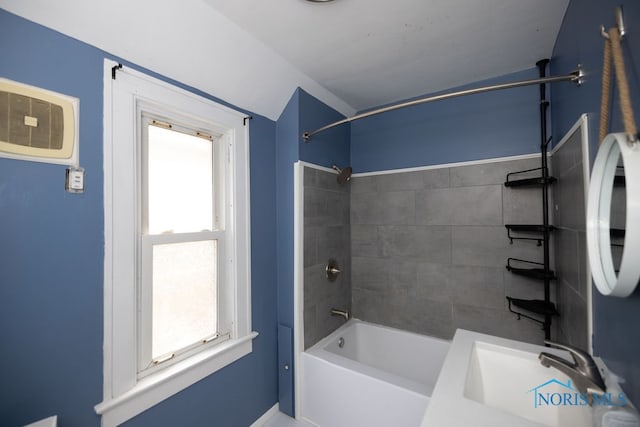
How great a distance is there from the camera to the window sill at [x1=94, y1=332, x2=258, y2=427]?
1.08 meters

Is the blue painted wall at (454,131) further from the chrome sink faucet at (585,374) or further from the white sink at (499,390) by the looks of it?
the chrome sink faucet at (585,374)

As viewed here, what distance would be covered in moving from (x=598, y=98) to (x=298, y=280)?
174 cm

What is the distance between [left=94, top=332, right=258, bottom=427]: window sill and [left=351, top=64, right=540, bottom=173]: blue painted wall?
6.05 feet

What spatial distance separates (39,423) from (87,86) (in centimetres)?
129

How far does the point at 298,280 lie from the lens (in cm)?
184

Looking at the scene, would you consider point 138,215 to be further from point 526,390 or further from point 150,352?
point 526,390

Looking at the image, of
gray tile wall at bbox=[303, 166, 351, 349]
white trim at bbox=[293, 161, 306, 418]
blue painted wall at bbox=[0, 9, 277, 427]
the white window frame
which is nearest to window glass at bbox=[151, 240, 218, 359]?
the white window frame

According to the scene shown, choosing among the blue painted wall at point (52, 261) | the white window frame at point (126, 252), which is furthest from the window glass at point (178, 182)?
the blue painted wall at point (52, 261)

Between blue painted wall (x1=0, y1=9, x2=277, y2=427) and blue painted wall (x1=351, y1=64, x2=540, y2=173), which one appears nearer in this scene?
blue painted wall (x1=0, y1=9, x2=277, y2=427)

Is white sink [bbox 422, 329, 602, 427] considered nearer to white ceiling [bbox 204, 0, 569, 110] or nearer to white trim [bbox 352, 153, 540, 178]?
white trim [bbox 352, 153, 540, 178]

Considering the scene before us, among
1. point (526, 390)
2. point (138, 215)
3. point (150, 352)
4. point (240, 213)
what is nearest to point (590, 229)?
point (526, 390)

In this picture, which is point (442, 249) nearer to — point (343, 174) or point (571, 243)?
point (571, 243)

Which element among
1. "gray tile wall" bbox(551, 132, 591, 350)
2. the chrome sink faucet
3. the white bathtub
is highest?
"gray tile wall" bbox(551, 132, 591, 350)

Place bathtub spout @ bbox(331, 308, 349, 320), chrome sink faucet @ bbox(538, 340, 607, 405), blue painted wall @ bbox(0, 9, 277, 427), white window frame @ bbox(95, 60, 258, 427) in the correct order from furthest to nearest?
bathtub spout @ bbox(331, 308, 349, 320) < white window frame @ bbox(95, 60, 258, 427) < blue painted wall @ bbox(0, 9, 277, 427) < chrome sink faucet @ bbox(538, 340, 607, 405)
